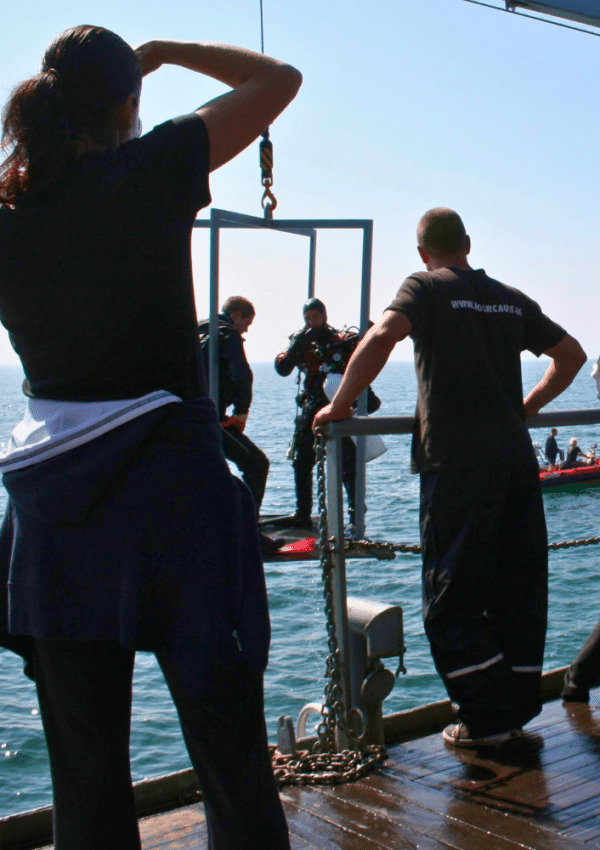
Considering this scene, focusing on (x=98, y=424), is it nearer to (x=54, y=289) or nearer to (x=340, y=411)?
(x=54, y=289)

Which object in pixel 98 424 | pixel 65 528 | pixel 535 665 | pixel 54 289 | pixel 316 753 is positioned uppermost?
pixel 54 289

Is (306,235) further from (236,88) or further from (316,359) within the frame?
(236,88)

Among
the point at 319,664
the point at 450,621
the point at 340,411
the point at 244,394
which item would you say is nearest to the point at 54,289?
the point at 340,411

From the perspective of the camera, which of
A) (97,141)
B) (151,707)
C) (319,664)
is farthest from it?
(319,664)

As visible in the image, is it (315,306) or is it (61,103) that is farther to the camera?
(315,306)

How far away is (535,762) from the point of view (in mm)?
3100

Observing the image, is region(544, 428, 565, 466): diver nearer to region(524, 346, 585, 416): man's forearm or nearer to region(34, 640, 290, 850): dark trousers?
region(524, 346, 585, 416): man's forearm

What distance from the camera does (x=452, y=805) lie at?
2.79 m

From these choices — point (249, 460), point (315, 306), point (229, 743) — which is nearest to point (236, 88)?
point (229, 743)

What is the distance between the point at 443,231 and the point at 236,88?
191 cm

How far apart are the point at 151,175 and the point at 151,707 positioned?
10.5 m

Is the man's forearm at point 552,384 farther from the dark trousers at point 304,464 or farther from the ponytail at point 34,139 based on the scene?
the dark trousers at point 304,464

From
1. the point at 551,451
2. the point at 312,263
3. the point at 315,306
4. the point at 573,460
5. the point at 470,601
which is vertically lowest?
the point at 573,460

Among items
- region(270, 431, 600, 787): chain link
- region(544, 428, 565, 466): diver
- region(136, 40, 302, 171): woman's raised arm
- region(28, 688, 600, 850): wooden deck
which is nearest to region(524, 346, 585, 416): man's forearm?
region(270, 431, 600, 787): chain link
